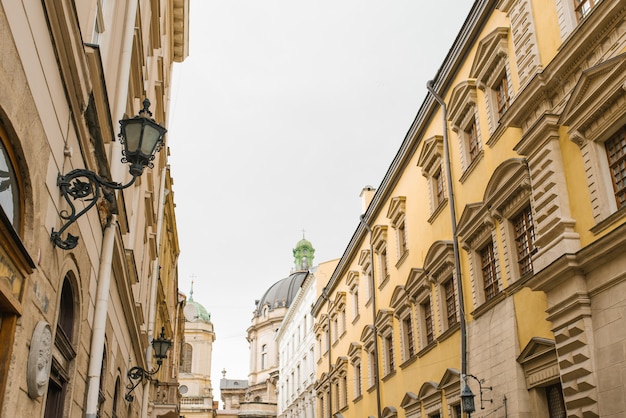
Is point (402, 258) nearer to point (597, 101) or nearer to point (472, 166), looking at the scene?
point (472, 166)

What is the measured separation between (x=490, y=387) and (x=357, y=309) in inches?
589

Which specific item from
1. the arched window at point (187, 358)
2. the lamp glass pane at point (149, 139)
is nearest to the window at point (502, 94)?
the lamp glass pane at point (149, 139)

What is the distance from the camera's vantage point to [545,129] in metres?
12.1

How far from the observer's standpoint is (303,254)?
4107 inches

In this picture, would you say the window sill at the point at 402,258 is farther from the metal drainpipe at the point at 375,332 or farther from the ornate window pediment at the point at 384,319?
the metal drainpipe at the point at 375,332

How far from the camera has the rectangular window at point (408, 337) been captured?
70.7ft

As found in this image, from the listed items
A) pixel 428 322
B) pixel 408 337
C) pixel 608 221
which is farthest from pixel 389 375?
pixel 608 221

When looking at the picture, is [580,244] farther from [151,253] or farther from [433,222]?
[151,253]

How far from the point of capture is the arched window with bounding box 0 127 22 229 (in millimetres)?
4961

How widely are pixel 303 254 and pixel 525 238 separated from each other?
90884 millimetres

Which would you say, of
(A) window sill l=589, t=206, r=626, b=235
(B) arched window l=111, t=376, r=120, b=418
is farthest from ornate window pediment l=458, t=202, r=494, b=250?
(B) arched window l=111, t=376, r=120, b=418

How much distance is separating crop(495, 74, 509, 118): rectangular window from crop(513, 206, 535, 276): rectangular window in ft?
7.99

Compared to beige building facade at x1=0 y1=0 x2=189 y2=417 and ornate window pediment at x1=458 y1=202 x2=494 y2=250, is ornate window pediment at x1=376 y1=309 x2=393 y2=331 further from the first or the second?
beige building facade at x1=0 y1=0 x2=189 y2=417

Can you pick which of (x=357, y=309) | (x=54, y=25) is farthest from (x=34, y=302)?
(x=357, y=309)
